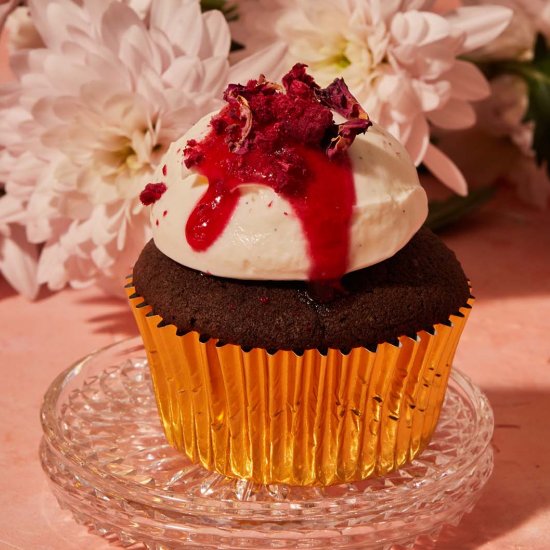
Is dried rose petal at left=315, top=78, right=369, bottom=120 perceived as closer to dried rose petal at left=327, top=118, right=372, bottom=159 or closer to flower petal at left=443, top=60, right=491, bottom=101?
dried rose petal at left=327, top=118, right=372, bottom=159

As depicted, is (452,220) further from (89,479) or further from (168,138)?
(89,479)

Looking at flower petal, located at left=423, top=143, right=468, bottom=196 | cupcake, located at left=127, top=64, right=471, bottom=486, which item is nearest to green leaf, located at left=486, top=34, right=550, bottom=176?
flower petal, located at left=423, top=143, right=468, bottom=196

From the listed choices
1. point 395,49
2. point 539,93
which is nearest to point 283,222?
point 395,49

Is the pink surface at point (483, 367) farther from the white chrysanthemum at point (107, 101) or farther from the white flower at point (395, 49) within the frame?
the white flower at point (395, 49)

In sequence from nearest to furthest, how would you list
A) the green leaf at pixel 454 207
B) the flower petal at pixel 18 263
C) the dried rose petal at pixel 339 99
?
the dried rose petal at pixel 339 99, the flower petal at pixel 18 263, the green leaf at pixel 454 207

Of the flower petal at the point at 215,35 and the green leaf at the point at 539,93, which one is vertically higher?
the flower petal at the point at 215,35

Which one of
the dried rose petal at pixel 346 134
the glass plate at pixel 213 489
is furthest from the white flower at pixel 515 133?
the dried rose petal at pixel 346 134
